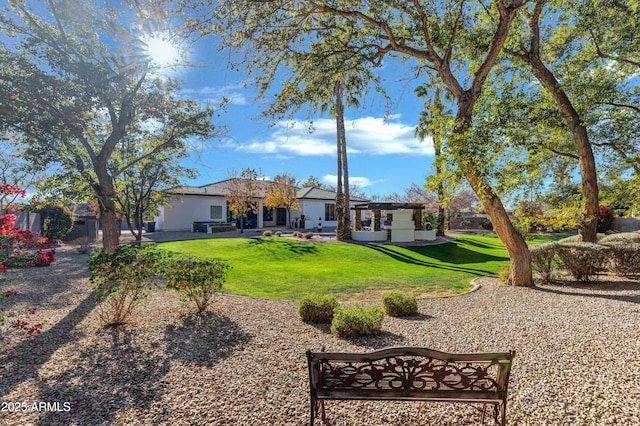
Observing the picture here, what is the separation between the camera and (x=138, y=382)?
11.7 feet

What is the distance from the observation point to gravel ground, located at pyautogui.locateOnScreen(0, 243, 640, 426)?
2965 mm

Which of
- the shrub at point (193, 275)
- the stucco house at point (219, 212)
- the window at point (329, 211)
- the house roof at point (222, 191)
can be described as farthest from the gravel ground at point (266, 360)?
the window at point (329, 211)

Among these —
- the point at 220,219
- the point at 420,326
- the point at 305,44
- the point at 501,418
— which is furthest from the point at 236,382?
the point at 220,219

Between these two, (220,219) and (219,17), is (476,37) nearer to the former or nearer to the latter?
(219,17)

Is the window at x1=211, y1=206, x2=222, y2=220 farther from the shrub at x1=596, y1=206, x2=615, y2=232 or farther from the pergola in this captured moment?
the shrub at x1=596, y1=206, x2=615, y2=232

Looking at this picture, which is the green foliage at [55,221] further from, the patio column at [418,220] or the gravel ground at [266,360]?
the patio column at [418,220]

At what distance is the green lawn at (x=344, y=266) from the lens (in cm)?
909

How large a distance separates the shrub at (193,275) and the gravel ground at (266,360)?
1.67 ft

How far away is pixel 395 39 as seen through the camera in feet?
28.7

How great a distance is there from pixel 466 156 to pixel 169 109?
9.63m

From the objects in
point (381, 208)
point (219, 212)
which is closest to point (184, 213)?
point (219, 212)

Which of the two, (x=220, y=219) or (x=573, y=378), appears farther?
(x=220, y=219)

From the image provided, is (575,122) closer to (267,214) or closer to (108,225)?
(108,225)

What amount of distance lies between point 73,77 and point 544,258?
45.8ft
